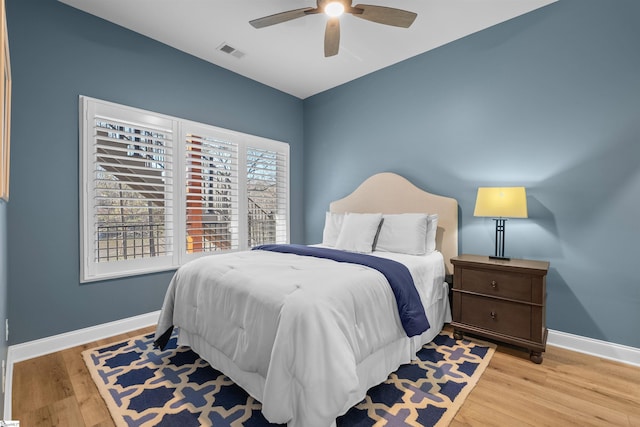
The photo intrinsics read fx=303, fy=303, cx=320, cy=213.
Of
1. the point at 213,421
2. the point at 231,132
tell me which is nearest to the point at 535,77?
the point at 231,132

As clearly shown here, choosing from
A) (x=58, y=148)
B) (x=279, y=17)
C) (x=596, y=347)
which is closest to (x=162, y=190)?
(x=58, y=148)

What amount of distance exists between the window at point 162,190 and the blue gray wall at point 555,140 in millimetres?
2098

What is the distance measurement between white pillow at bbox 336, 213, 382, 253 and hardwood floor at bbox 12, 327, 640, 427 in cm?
144

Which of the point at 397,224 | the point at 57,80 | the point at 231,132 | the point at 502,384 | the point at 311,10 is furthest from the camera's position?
the point at 231,132

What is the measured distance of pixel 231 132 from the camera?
3.85m

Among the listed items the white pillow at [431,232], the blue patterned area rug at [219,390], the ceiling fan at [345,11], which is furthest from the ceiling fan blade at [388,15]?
the blue patterned area rug at [219,390]

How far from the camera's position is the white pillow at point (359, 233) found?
10.3 feet

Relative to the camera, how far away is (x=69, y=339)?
2584 millimetres

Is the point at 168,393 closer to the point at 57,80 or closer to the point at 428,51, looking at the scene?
the point at 57,80

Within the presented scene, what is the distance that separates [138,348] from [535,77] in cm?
417

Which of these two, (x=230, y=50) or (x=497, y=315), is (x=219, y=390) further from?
(x=230, y=50)

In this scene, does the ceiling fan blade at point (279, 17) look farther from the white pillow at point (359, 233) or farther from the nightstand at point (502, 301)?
the nightstand at point (502, 301)

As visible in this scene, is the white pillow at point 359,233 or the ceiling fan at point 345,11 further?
the white pillow at point 359,233

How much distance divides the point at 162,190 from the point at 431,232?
2851 mm
